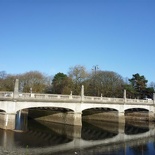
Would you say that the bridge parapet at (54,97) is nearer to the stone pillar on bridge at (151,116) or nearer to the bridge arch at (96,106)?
the bridge arch at (96,106)

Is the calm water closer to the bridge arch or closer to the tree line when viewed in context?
the bridge arch

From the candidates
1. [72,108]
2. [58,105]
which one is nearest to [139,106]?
[72,108]

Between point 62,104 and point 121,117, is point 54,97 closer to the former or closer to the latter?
point 62,104

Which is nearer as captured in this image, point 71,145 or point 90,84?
point 71,145

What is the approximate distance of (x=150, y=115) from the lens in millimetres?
52344

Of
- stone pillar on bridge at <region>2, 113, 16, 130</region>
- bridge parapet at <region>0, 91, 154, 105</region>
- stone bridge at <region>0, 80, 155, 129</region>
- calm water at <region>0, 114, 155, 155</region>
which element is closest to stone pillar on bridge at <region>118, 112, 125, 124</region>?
stone bridge at <region>0, 80, 155, 129</region>

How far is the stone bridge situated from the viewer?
99.9 ft

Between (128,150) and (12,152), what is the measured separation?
1161cm

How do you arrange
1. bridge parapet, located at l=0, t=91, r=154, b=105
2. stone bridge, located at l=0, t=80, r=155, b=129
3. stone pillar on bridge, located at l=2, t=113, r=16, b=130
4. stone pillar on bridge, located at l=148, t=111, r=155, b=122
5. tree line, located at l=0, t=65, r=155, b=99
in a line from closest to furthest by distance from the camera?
stone pillar on bridge, located at l=2, t=113, r=16, b=130
stone bridge, located at l=0, t=80, r=155, b=129
bridge parapet, located at l=0, t=91, r=154, b=105
stone pillar on bridge, located at l=148, t=111, r=155, b=122
tree line, located at l=0, t=65, r=155, b=99

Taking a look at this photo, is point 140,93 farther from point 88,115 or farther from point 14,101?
point 14,101

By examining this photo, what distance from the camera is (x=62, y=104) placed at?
36.9 metres

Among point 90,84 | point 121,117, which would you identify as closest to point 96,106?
point 121,117

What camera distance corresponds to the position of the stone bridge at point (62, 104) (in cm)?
3044

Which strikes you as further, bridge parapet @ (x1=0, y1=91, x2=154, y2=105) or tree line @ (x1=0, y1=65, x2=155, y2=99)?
tree line @ (x1=0, y1=65, x2=155, y2=99)
